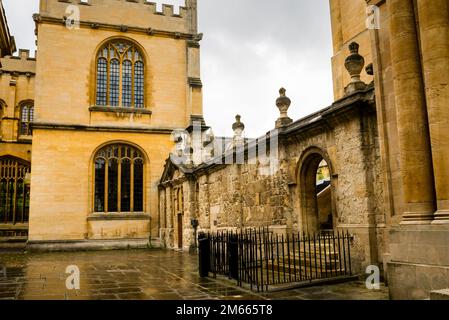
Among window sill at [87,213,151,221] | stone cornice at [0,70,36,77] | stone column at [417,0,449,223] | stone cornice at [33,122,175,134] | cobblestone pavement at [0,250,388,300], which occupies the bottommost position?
cobblestone pavement at [0,250,388,300]

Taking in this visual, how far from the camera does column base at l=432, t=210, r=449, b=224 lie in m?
5.97

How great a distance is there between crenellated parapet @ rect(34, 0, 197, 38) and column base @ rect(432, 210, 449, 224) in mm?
23898

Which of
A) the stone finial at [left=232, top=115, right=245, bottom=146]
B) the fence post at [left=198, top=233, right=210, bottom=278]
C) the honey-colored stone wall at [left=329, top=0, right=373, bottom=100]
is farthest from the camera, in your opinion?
the stone finial at [left=232, top=115, right=245, bottom=146]

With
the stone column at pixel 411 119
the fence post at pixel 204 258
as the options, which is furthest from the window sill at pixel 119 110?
→ the stone column at pixel 411 119

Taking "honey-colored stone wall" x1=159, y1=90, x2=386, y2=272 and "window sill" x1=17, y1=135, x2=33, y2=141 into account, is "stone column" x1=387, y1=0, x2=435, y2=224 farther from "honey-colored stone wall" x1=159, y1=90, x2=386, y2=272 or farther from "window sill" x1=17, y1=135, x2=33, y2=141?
"window sill" x1=17, y1=135, x2=33, y2=141

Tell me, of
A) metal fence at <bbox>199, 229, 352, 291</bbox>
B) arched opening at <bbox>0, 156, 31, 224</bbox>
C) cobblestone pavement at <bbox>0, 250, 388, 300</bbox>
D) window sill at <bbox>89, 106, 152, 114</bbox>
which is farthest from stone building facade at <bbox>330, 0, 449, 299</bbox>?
arched opening at <bbox>0, 156, 31, 224</bbox>

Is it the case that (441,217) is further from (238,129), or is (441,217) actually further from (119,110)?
(119,110)

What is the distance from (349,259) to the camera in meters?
8.88

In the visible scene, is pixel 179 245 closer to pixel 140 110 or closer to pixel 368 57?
pixel 140 110

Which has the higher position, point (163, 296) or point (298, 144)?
point (298, 144)

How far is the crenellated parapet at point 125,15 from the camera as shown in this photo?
25219 millimetres

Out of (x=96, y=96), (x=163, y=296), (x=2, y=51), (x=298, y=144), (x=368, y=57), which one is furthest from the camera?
(x=96, y=96)

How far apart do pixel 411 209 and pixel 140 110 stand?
70.2 ft
